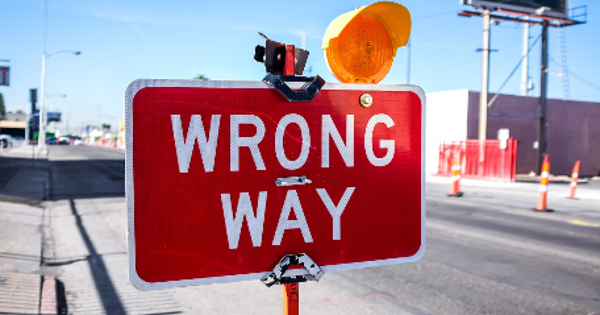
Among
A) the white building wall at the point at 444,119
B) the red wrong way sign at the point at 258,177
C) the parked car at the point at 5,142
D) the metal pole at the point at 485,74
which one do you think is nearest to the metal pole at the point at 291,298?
the red wrong way sign at the point at 258,177

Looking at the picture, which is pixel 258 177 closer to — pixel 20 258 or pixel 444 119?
pixel 20 258

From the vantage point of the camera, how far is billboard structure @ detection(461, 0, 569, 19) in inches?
1081

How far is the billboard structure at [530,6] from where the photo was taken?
2745cm

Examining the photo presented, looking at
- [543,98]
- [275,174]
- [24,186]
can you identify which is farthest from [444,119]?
[275,174]

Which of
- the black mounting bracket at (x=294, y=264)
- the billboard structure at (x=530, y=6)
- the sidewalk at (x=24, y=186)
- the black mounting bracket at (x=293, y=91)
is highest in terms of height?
the billboard structure at (x=530, y=6)

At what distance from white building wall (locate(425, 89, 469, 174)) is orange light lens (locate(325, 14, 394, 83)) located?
97.1ft

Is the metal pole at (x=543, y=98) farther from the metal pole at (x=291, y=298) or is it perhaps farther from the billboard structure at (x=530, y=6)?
the metal pole at (x=291, y=298)

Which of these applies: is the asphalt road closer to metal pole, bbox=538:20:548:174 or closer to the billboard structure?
the billboard structure

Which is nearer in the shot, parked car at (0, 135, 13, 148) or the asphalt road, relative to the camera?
the asphalt road

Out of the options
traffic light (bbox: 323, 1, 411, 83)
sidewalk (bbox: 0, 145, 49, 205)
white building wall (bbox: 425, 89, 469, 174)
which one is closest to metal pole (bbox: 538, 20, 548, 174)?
white building wall (bbox: 425, 89, 469, 174)

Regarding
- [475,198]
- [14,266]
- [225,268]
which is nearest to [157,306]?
[14,266]

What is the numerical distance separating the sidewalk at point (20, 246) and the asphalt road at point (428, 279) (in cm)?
27

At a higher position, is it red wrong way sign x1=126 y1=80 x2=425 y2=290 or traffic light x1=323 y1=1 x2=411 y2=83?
traffic light x1=323 y1=1 x2=411 y2=83

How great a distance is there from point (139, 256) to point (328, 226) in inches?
23.8
